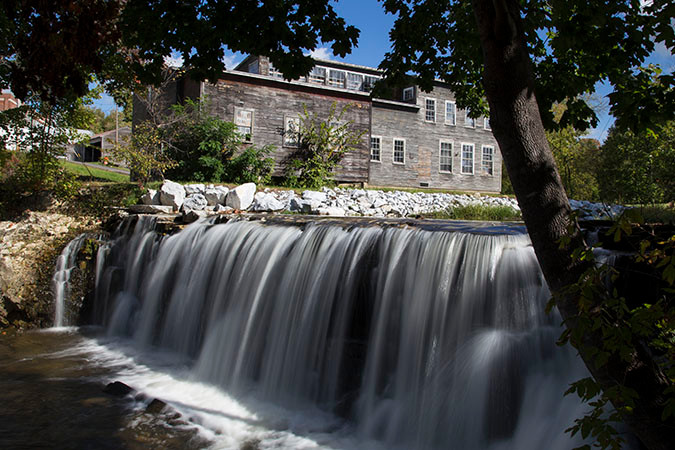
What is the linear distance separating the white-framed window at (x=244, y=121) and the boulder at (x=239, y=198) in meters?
6.72

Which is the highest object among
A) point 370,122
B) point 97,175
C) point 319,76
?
point 319,76

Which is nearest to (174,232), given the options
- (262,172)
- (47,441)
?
(47,441)

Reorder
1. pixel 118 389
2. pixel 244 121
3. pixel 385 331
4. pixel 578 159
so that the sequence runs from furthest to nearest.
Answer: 1. pixel 578 159
2. pixel 244 121
3. pixel 118 389
4. pixel 385 331

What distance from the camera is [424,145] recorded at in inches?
1112

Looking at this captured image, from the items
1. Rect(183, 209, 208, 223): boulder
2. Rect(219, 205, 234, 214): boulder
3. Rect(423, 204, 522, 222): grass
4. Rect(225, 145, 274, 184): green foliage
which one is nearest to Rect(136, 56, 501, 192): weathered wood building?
Rect(225, 145, 274, 184): green foliage

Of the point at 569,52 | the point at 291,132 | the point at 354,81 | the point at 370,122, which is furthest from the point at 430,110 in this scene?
the point at 569,52

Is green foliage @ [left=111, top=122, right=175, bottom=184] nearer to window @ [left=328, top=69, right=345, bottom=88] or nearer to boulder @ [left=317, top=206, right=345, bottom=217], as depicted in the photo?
boulder @ [left=317, top=206, right=345, bottom=217]

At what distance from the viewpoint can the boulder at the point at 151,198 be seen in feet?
43.1

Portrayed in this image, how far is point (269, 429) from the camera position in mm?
5480

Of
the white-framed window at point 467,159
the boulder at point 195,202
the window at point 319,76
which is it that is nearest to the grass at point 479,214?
the boulder at point 195,202

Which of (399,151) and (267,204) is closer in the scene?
(267,204)

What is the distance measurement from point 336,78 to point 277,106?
8.74 meters

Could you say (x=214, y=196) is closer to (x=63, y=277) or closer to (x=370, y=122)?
(x=63, y=277)

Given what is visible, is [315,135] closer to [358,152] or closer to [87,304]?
[358,152]
